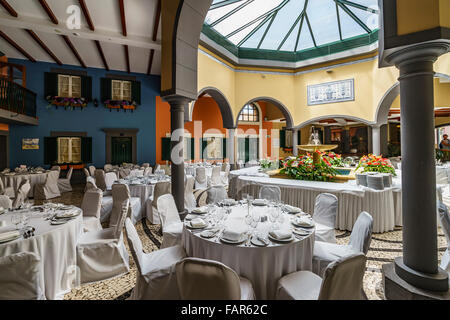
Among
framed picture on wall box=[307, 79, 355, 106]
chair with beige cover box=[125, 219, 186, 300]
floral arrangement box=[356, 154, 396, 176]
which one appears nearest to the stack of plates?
floral arrangement box=[356, 154, 396, 176]

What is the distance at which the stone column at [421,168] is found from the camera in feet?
5.98

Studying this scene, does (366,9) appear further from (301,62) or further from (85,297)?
(85,297)

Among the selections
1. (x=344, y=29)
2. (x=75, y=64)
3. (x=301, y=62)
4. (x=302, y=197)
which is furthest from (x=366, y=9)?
(x=75, y=64)

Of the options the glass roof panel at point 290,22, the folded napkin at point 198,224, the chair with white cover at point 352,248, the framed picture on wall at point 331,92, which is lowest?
the chair with white cover at point 352,248

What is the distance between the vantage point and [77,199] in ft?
20.9

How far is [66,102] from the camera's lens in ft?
29.1

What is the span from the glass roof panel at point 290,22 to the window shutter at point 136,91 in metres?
4.24

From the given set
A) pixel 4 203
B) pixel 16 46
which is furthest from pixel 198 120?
pixel 4 203

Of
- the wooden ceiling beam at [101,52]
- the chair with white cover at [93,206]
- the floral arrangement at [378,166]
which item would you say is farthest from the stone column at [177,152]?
the wooden ceiling beam at [101,52]

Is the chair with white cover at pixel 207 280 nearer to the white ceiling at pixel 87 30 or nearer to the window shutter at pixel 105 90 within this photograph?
the white ceiling at pixel 87 30

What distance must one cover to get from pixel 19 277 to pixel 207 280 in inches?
46.6

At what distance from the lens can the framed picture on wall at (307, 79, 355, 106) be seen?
9078 mm

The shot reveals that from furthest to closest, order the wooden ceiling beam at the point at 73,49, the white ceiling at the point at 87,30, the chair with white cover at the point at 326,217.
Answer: the wooden ceiling beam at the point at 73,49 → the white ceiling at the point at 87,30 → the chair with white cover at the point at 326,217
